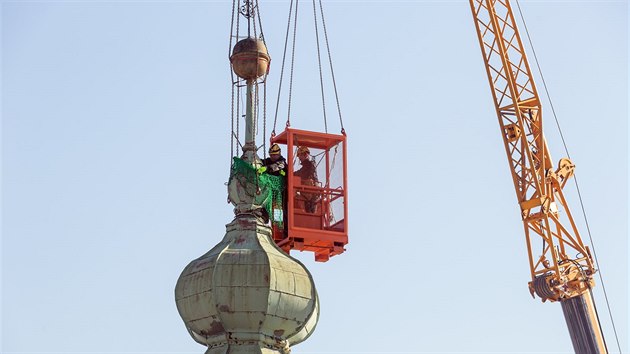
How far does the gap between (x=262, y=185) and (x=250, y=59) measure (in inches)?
190

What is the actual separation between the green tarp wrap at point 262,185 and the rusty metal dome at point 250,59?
380cm

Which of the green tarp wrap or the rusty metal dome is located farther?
the rusty metal dome

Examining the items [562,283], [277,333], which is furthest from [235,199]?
[562,283]

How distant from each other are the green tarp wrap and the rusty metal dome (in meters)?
3.80

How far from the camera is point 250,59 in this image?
58.8 meters

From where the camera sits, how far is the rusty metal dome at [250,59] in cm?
5884

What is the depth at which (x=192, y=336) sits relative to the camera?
54.4m

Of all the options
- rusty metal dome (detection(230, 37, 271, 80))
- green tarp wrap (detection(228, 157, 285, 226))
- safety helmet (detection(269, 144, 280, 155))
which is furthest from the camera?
safety helmet (detection(269, 144, 280, 155))

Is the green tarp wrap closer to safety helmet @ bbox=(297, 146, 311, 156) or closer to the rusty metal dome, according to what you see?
safety helmet @ bbox=(297, 146, 311, 156)

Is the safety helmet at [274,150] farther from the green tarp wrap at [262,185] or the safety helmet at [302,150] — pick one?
the green tarp wrap at [262,185]

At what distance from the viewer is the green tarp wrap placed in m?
57.0

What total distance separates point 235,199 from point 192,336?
18.2 feet

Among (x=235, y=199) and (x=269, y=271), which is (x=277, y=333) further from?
(x=235, y=199)

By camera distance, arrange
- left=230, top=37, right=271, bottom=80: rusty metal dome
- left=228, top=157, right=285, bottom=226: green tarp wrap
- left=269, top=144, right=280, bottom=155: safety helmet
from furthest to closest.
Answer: left=269, top=144, right=280, bottom=155: safety helmet → left=230, top=37, right=271, bottom=80: rusty metal dome → left=228, top=157, right=285, bottom=226: green tarp wrap
